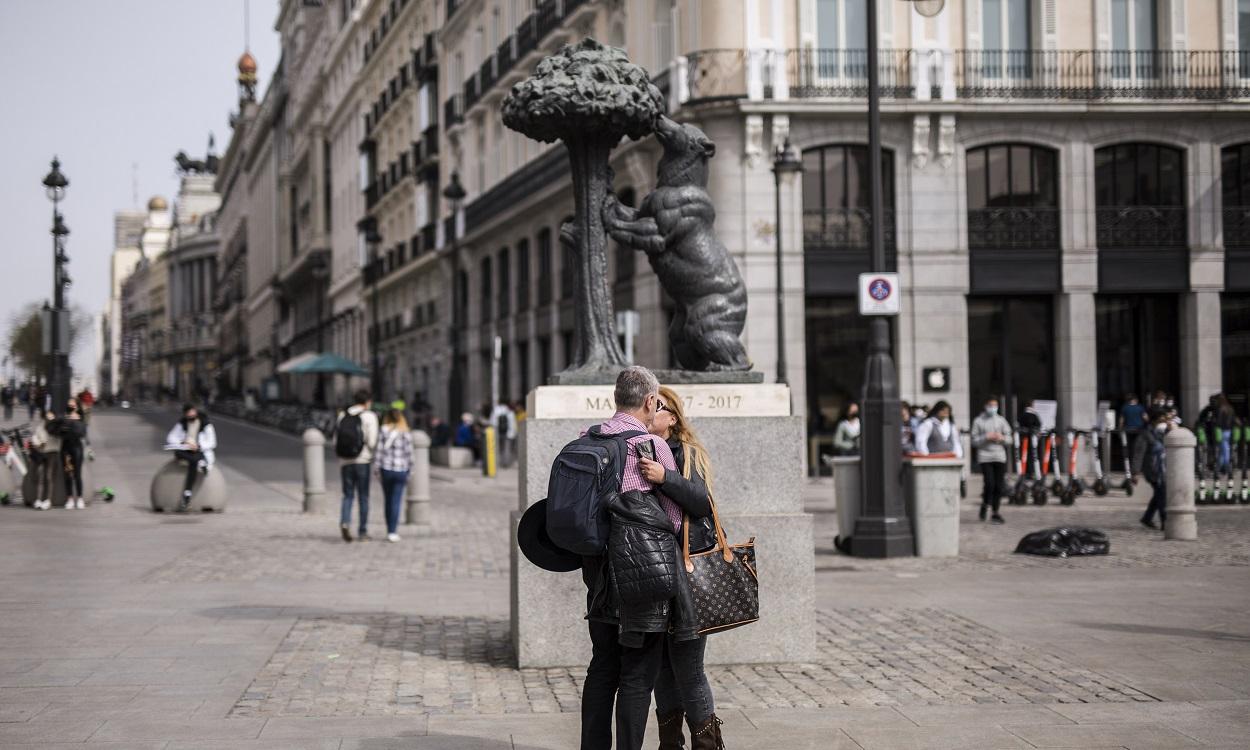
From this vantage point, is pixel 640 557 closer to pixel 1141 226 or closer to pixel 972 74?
pixel 972 74

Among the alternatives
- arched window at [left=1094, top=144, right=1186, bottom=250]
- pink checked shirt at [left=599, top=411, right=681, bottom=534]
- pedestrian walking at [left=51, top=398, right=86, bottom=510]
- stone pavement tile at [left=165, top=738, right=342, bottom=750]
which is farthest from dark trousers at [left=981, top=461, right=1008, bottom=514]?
pink checked shirt at [left=599, top=411, right=681, bottom=534]

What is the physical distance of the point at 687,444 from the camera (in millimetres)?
6008

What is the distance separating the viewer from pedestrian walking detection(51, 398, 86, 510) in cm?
2209

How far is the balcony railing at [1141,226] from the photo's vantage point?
30594 millimetres

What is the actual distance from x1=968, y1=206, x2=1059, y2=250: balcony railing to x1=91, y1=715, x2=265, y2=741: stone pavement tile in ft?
82.5

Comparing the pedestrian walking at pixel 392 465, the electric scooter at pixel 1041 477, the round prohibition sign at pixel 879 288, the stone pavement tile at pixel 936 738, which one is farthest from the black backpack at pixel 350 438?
the stone pavement tile at pixel 936 738

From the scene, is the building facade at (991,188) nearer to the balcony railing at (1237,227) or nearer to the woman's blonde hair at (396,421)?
the balcony railing at (1237,227)

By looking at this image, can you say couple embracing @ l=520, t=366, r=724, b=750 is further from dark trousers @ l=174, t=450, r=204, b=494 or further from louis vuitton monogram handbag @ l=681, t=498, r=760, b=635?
dark trousers @ l=174, t=450, r=204, b=494

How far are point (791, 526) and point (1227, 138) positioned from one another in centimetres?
2536

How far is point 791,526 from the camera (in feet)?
29.0

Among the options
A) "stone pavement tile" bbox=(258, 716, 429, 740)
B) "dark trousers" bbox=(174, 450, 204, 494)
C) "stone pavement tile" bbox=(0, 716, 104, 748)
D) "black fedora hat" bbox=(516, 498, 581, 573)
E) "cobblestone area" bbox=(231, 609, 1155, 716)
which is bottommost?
"cobblestone area" bbox=(231, 609, 1155, 716)

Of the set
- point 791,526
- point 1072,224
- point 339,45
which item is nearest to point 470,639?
point 791,526

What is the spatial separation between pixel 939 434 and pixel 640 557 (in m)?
14.8

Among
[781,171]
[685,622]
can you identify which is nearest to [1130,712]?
[685,622]
